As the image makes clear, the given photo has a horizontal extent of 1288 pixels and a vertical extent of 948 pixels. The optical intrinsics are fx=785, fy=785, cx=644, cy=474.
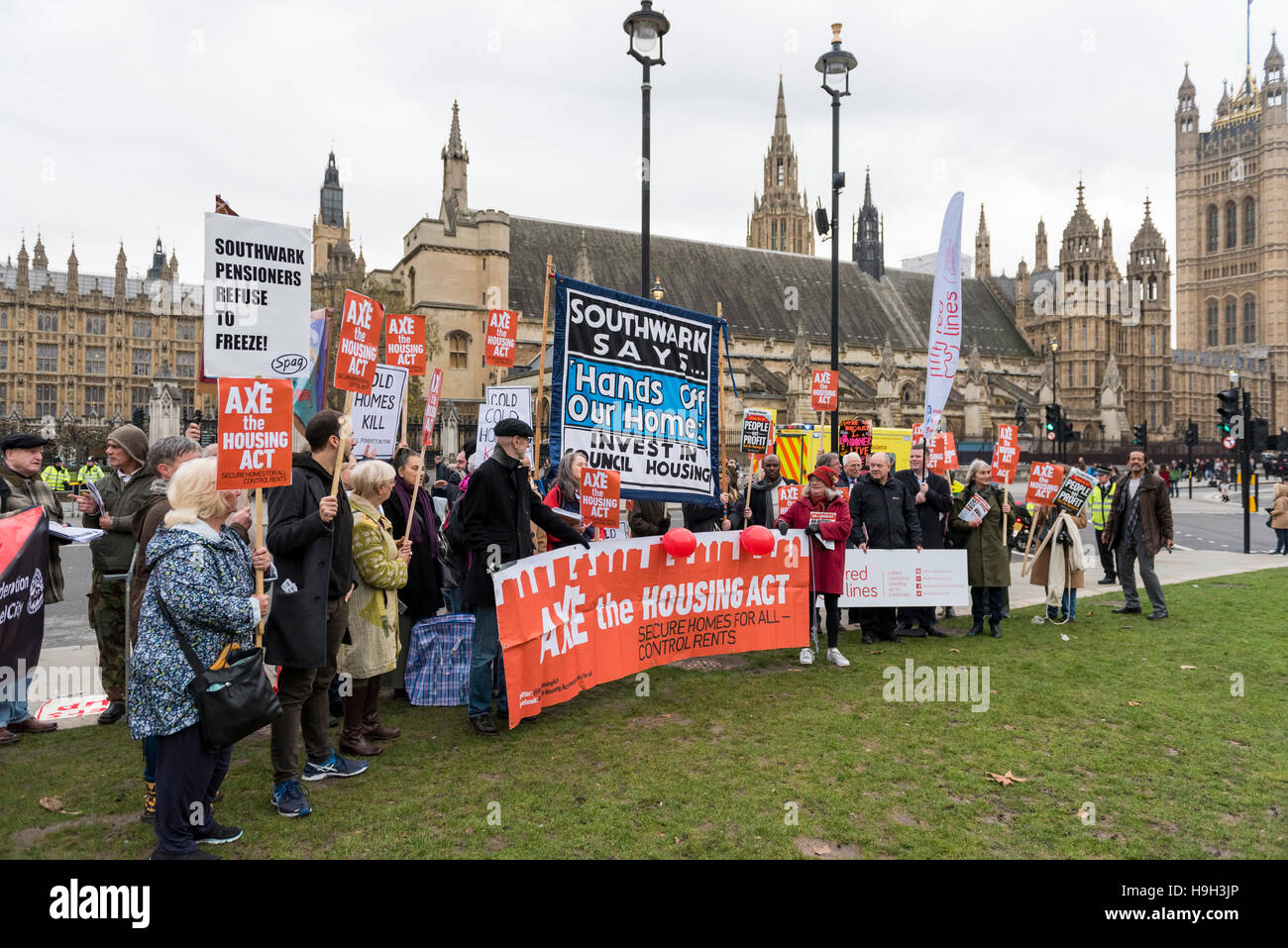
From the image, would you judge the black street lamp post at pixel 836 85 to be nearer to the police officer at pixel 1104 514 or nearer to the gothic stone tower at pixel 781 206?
the police officer at pixel 1104 514

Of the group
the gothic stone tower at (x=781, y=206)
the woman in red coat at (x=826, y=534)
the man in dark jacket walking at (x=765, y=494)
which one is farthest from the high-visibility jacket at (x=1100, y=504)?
the gothic stone tower at (x=781, y=206)

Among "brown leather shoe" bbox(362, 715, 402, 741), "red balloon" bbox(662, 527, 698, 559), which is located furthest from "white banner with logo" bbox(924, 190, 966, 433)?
"brown leather shoe" bbox(362, 715, 402, 741)

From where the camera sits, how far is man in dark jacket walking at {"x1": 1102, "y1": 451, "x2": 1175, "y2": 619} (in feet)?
33.6

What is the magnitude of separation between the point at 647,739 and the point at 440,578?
2.45 meters

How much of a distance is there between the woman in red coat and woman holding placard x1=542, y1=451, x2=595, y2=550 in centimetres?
213

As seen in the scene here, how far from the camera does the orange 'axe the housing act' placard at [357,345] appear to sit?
6207 mm

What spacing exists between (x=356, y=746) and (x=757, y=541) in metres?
3.98

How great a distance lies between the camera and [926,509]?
32.5ft

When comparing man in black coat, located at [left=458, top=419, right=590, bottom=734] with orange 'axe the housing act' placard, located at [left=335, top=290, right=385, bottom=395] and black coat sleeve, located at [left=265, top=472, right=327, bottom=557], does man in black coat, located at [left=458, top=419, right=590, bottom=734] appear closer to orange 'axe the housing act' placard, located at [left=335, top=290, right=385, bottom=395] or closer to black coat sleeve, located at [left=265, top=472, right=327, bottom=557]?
black coat sleeve, located at [left=265, top=472, right=327, bottom=557]

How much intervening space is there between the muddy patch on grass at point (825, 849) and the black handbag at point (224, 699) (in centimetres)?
283

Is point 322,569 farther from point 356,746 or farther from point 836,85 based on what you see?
point 836,85

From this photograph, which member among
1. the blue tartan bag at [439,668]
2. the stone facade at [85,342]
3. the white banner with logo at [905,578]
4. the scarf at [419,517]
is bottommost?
the blue tartan bag at [439,668]

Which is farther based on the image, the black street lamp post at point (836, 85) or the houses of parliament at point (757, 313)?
the houses of parliament at point (757, 313)
